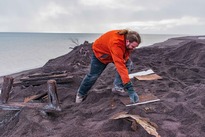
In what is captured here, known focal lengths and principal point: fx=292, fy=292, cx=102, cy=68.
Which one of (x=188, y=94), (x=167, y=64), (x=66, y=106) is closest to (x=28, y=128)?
(x=66, y=106)

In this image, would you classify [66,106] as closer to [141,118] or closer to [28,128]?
[28,128]

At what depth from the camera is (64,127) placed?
458 cm

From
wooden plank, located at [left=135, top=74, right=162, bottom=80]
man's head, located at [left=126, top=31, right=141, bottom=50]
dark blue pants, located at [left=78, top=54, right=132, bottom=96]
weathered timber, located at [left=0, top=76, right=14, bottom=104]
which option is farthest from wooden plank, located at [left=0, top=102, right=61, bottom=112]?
wooden plank, located at [left=135, top=74, right=162, bottom=80]

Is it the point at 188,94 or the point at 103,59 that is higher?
the point at 103,59

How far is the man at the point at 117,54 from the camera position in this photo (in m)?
4.79

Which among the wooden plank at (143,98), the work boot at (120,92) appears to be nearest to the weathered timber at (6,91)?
the work boot at (120,92)

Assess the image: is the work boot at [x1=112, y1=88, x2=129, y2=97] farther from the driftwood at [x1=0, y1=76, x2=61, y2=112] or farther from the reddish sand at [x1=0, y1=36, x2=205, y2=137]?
the driftwood at [x1=0, y1=76, x2=61, y2=112]

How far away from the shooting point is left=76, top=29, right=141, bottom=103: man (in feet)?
15.7

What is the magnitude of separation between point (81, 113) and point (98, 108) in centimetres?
33

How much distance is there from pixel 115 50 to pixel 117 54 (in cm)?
8

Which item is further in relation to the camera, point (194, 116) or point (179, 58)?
point (179, 58)

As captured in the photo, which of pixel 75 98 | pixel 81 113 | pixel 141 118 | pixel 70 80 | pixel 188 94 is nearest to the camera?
pixel 141 118

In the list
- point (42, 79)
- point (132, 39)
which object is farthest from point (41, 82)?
point (132, 39)

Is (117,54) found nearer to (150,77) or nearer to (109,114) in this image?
(109,114)
